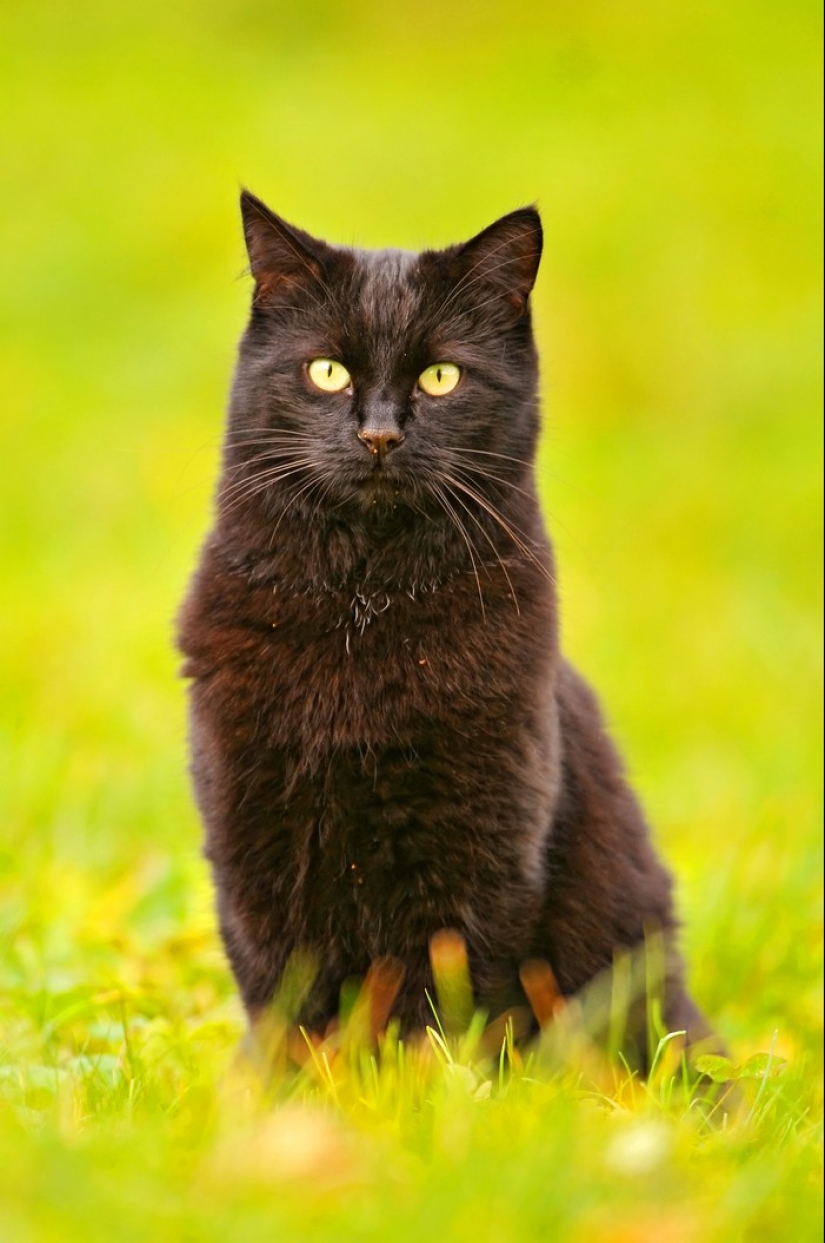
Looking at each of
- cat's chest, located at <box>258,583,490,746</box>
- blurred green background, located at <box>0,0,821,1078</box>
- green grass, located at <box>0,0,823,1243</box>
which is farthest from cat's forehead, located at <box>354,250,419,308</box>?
green grass, located at <box>0,0,823,1243</box>

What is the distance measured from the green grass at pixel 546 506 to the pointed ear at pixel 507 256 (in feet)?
2.08

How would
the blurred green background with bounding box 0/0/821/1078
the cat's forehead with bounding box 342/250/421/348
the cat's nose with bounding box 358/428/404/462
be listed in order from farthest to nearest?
the blurred green background with bounding box 0/0/821/1078 < the cat's forehead with bounding box 342/250/421/348 < the cat's nose with bounding box 358/428/404/462

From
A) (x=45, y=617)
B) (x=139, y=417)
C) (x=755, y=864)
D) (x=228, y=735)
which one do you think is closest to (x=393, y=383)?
(x=228, y=735)

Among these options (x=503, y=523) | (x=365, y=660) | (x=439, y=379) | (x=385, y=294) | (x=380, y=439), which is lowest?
(x=365, y=660)

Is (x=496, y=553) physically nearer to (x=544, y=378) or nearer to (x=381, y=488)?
(x=381, y=488)

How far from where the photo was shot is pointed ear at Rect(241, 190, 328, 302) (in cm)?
260

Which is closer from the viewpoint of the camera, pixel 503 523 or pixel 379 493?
pixel 379 493

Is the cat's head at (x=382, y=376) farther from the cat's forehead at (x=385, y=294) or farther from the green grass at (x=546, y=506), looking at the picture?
the green grass at (x=546, y=506)

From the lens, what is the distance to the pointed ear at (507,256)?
260 cm

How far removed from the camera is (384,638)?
2.56 metres

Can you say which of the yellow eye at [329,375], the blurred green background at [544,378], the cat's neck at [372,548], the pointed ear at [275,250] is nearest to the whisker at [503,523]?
the cat's neck at [372,548]

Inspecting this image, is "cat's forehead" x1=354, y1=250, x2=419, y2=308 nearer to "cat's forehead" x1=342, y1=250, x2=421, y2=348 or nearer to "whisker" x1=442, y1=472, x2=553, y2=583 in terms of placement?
"cat's forehead" x1=342, y1=250, x2=421, y2=348

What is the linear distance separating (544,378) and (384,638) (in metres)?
5.01

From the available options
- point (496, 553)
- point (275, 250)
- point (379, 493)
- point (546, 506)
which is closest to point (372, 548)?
point (379, 493)
